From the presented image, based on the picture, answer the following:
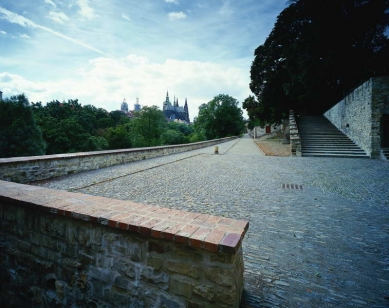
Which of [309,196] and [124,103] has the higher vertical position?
[124,103]

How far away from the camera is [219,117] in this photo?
50594 millimetres

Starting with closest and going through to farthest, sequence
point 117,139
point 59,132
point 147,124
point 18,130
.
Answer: point 18,130
point 59,132
point 117,139
point 147,124

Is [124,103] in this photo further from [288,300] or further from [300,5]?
[288,300]

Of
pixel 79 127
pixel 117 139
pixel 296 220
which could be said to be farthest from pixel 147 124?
pixel 296 220

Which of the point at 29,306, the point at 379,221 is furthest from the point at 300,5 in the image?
the point at 29,306

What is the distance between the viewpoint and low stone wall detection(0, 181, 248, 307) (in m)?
1.59

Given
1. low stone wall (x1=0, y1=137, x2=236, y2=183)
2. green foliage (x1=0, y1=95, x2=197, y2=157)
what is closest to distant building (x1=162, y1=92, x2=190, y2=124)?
green foliage (x1=0, y1=95, x2=197, y2=157)

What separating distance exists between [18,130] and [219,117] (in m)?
38.8

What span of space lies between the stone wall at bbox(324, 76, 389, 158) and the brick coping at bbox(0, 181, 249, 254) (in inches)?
527

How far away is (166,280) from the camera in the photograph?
5.65ft

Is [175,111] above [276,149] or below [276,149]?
above

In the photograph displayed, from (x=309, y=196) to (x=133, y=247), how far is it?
15.5 feet

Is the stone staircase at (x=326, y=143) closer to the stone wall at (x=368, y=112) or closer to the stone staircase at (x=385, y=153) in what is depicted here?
the stone wall at (x=368, y=112)

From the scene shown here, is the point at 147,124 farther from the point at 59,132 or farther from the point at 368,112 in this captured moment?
the point at 368,112
